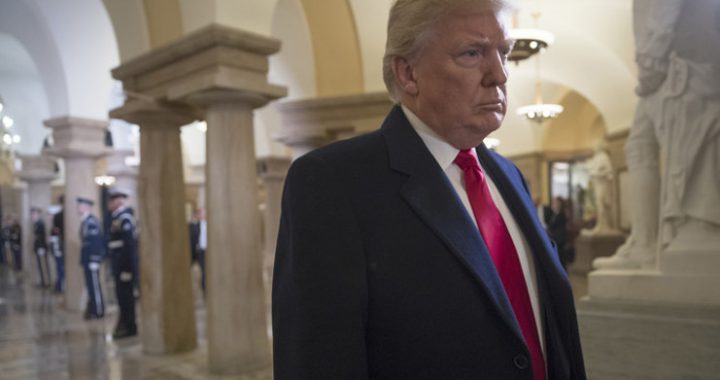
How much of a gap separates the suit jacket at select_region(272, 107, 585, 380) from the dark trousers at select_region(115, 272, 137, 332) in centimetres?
633

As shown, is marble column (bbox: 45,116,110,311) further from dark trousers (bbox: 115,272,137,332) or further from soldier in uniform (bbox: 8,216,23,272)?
soldier in uniform (bbox: 8,216,23,272)

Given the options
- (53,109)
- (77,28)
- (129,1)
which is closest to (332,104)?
(129,1)

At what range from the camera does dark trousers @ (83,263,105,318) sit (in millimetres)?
7980

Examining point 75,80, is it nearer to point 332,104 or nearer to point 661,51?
point 332,104

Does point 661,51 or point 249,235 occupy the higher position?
point 661,51

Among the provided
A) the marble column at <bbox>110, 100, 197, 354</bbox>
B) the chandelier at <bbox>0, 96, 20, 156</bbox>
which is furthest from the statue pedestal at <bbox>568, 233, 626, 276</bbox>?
the chandelier at <bbox>0, 96, 20, 156</bbox>

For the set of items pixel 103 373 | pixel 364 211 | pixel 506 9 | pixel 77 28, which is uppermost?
pixel 77 28

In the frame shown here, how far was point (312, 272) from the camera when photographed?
A: 1074 millimetres

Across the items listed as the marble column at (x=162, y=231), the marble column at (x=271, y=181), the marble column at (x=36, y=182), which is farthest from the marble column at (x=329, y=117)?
the marble column at (x=36, y=182)

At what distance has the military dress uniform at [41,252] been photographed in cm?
1229

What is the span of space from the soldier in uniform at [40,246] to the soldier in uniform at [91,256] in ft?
16.3

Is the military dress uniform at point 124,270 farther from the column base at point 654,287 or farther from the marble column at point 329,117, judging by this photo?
the column base at point 654,287

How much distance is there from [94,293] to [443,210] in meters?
8.12

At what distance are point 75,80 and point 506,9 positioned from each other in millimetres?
8301
